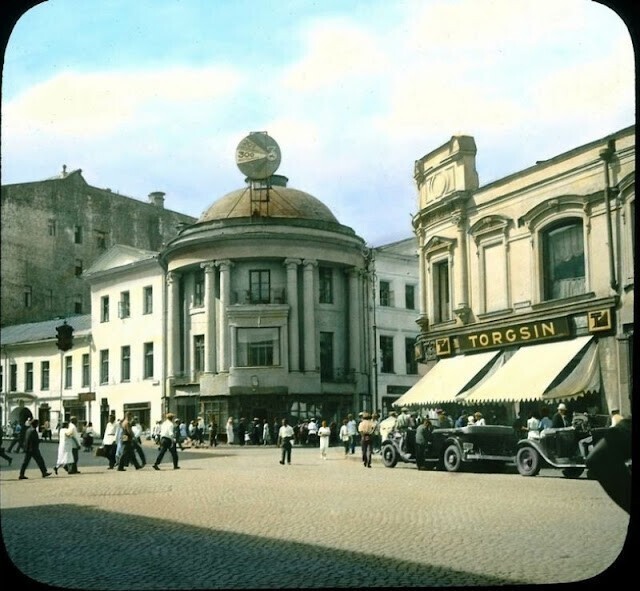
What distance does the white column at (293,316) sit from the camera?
33.8 feet

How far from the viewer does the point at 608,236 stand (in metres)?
10.8

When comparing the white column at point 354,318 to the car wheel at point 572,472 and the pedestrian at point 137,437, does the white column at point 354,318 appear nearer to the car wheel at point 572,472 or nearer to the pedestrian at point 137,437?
the car wheel at point 572,472

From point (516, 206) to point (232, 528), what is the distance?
26.1 feet

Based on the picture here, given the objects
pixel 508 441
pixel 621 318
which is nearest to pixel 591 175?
pixel 621 318

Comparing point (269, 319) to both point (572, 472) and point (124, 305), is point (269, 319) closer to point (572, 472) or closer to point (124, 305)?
point (124, 305)

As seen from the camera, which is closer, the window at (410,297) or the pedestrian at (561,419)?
the pedestrian at (561,419)

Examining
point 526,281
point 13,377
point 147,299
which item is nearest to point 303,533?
point 13,377

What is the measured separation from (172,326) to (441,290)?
4.56 meters

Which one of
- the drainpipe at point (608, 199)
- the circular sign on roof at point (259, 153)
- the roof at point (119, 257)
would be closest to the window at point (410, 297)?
the drainpipe at point (608, 199)

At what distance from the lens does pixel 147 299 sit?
12.5 m

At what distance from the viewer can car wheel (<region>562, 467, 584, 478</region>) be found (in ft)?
42.9

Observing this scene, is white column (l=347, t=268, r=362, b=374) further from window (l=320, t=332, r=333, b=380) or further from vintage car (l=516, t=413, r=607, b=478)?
vintage car (l=516, t=413, r=607, b=478)

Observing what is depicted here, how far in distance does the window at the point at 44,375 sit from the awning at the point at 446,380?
17.6ft

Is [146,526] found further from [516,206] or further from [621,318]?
[516,206]
